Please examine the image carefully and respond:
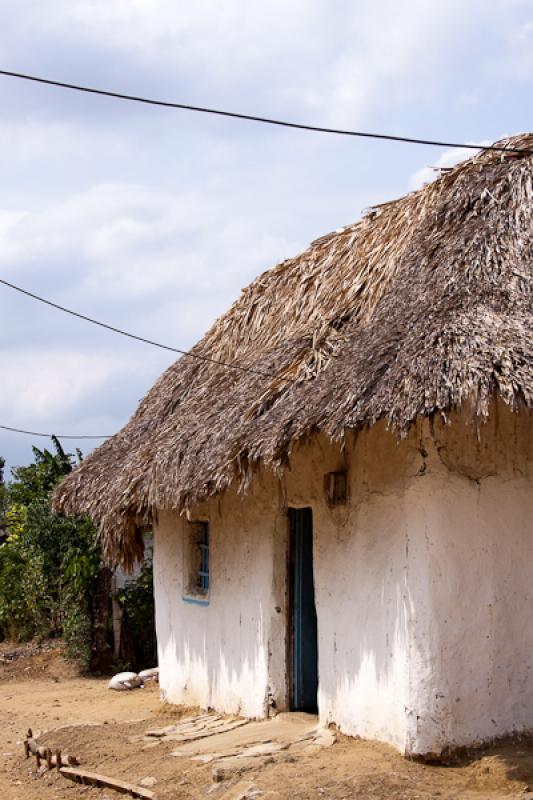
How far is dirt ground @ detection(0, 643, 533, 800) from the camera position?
6.97 metres

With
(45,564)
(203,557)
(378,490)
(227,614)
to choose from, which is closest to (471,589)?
(378,490)

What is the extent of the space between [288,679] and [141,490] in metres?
2.18

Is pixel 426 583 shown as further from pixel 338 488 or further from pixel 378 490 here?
pixel 338 488

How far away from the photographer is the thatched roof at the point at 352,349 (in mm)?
7156

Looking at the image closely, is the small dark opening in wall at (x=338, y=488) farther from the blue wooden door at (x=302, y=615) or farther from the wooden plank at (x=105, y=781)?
the wooden plank at (x=105, y=781)

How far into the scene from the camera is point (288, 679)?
30.3 ft

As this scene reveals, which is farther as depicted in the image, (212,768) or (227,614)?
(227,614)

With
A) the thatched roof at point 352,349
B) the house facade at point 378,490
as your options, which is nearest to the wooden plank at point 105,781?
the house facade at point 378,490

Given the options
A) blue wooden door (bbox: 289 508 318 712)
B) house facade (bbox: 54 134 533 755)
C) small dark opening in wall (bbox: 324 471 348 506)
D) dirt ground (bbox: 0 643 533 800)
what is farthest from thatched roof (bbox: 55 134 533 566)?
dirt ground (bbox: 0 643 533 800)

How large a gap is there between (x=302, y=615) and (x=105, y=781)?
7.19 ft

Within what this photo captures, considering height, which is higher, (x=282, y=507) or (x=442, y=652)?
(x=282, y=507)

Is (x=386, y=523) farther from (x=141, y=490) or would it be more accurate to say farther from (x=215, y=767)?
(x=141, y=490)

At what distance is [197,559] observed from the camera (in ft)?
35.8

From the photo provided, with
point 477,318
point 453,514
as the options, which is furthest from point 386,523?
point 477,318
